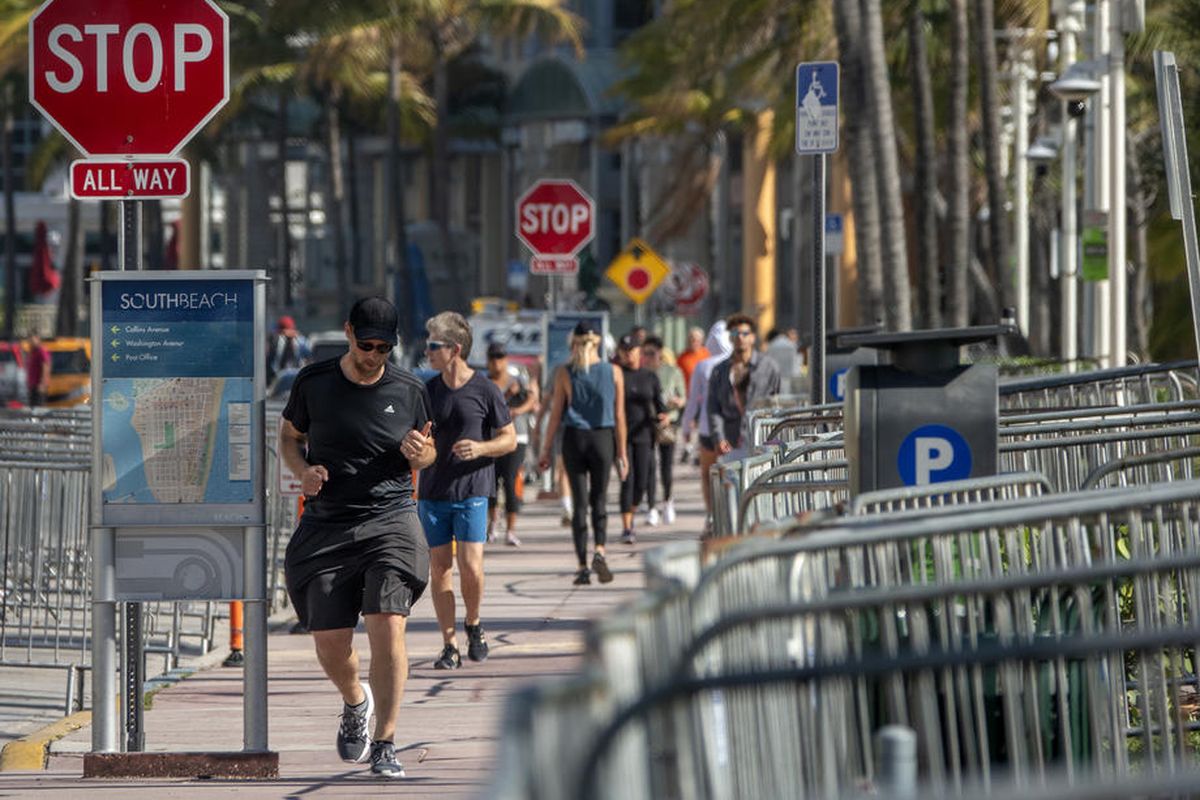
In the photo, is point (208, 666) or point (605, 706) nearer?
point (605, 706)

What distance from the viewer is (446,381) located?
11703 mm

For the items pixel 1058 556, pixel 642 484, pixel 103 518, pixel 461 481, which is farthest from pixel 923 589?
pixel 642 484

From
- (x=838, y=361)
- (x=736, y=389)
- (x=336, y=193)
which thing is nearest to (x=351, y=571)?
(x=838, y=361)

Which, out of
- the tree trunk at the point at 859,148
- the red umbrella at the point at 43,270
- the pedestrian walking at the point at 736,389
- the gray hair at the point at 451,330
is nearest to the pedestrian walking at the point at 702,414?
the pedestrian walking at the point at 736,389

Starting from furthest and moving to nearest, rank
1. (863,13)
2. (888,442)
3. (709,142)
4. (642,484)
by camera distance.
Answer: (709,142)
(863,13)
(642,484)
(888,442)

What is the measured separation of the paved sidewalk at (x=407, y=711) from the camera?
326 inches

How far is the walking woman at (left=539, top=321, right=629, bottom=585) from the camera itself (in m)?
15.6

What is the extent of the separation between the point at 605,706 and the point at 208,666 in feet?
29.1

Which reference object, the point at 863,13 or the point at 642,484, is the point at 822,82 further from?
the point at 863,13

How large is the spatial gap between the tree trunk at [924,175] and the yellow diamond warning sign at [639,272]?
3.35 metres

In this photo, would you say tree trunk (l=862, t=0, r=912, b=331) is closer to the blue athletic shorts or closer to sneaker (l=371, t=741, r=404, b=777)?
the blue athletic shorts

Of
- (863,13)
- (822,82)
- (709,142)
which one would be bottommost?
(822,82)

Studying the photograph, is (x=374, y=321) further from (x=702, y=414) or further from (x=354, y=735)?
(x=702, y=414)

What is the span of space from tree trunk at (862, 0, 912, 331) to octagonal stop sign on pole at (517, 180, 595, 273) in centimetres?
303
